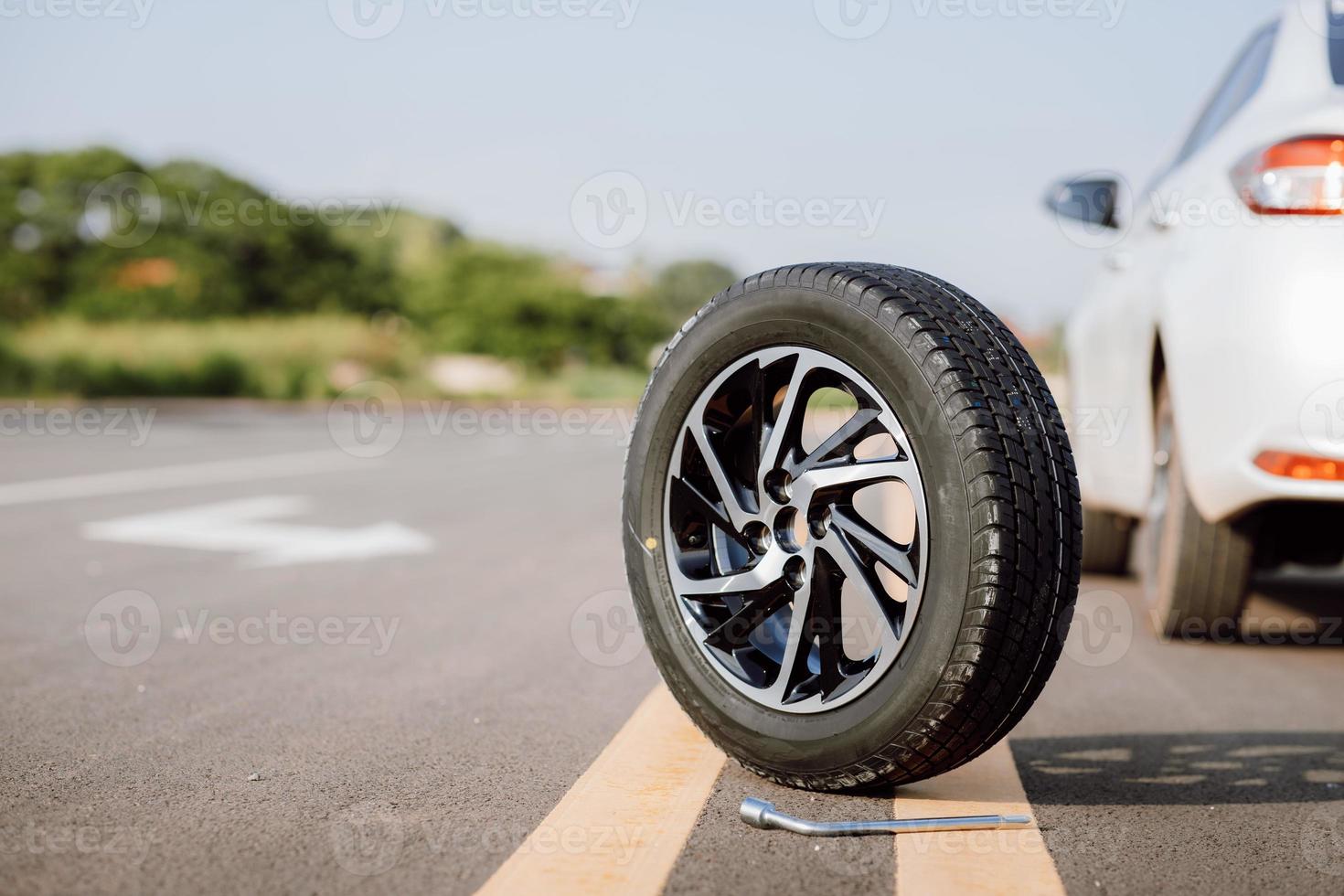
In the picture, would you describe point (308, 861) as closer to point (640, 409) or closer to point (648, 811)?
point (648, 811)

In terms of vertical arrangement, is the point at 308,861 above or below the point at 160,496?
above

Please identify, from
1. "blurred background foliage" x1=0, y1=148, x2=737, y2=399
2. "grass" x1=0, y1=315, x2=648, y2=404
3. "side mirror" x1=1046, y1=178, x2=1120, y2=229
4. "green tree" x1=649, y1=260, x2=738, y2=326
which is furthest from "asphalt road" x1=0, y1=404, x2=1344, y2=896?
"green tree" x1=649, y1=260, x2=738, y2=326

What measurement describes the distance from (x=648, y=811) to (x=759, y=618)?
0.46 metres

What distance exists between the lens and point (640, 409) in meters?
2.78

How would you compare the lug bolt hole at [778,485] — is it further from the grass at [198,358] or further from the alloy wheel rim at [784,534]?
the grass at [198,358]

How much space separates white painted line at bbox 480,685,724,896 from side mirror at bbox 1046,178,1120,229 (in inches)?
116

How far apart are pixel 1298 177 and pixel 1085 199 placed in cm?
165

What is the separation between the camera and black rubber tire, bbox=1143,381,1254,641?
3881 mm

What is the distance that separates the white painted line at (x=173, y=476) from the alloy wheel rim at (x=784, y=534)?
695 cm

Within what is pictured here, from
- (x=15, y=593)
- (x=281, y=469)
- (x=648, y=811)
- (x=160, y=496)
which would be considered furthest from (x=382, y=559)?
(x=281, y=469)

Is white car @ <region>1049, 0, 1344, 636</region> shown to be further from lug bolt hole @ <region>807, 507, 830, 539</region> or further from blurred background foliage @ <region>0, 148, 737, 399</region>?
blurred background foliage @ <region>0, 148, 737, 399</region>

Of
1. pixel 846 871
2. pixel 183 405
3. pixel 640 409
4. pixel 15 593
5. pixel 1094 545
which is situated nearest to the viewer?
pixel 846 871

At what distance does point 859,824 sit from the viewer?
218 centimetres

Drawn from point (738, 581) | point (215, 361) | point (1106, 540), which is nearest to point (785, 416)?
point (738, 581)
